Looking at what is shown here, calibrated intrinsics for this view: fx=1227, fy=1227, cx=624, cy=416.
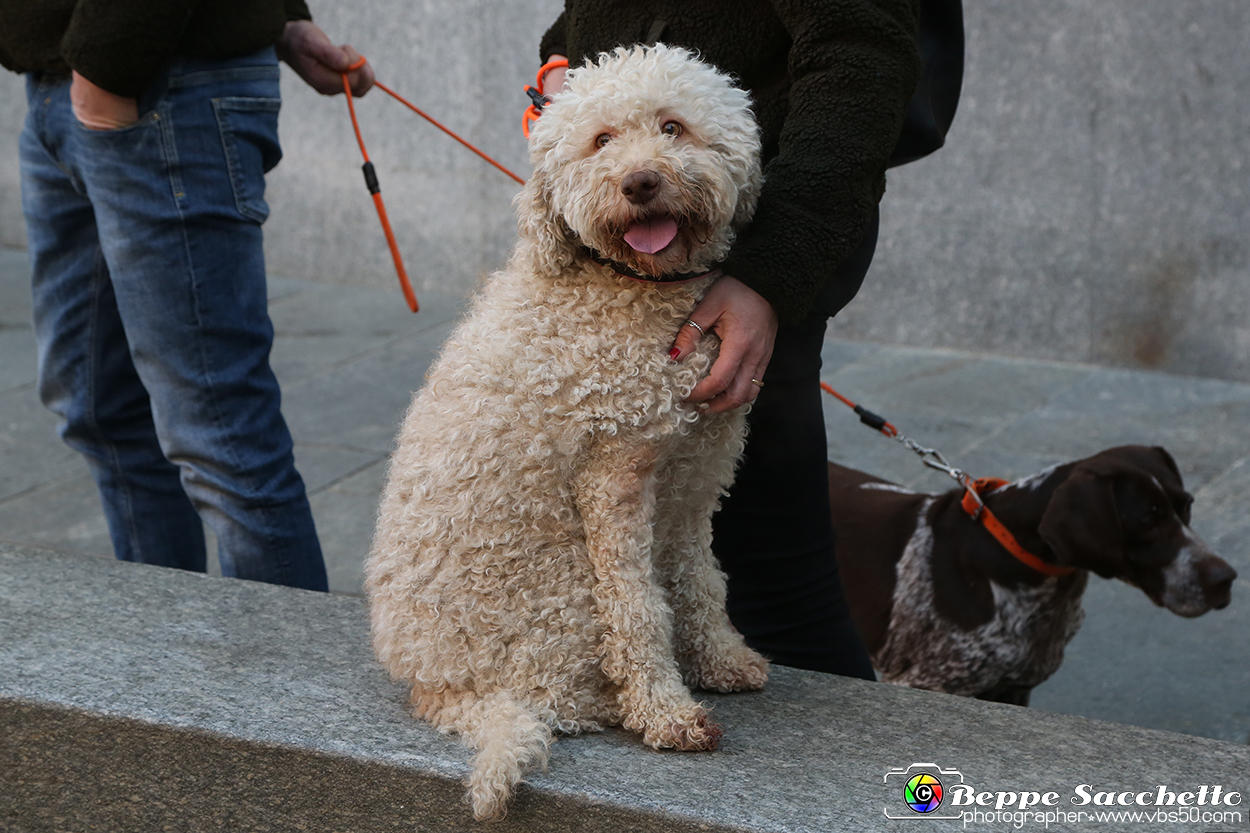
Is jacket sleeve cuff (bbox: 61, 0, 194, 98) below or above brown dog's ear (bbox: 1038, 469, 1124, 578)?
above

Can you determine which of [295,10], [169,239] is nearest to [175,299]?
[169,239]

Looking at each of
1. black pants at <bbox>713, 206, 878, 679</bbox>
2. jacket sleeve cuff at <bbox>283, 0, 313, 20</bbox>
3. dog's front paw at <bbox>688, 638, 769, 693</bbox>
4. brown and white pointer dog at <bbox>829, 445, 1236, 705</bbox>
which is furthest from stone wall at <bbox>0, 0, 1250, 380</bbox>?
dog's front paw at <bbox>688, 638, 769, 693</bbox>

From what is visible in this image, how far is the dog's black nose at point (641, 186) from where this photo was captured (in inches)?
71.2

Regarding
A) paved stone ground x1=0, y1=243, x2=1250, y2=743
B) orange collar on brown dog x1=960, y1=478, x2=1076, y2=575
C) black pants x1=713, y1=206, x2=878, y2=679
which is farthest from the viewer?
paved stone ground x1=0, y1=243, x2=1250, y2=743

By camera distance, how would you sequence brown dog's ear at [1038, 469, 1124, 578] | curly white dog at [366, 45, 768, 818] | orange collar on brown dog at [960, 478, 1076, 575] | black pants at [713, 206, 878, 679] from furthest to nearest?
orange collar on brown dog at [960, 478, 1076, 575]
brown dog's ear at [1038, 469, 1124, 578]
black pants at [713, 206, 878, 679]
curly white dog at [366, 45, 768, 818]

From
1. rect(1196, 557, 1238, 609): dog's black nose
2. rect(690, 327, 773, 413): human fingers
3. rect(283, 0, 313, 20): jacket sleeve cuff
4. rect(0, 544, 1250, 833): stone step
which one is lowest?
rect(0, 544, 1250, 833): stone step

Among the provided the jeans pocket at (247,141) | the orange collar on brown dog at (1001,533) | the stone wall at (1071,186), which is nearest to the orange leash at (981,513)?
the orange collar on brown dog at (1001,533)

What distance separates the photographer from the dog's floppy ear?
6.50 ft

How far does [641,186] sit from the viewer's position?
181cm

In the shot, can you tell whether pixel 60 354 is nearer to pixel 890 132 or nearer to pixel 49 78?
pixel 49 78

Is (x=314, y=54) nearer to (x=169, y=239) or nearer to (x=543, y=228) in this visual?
(x=169, y=239)

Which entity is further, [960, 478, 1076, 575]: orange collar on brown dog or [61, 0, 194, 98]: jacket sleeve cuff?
[960, 478, 1076, 575]: orange collar on brown dog

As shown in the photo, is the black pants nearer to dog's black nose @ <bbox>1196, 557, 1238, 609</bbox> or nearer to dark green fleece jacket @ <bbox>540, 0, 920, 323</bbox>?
dark green fleece jacket @ <bbox>540, 0, 920, 323</bbox>

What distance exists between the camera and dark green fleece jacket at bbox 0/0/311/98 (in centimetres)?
259
